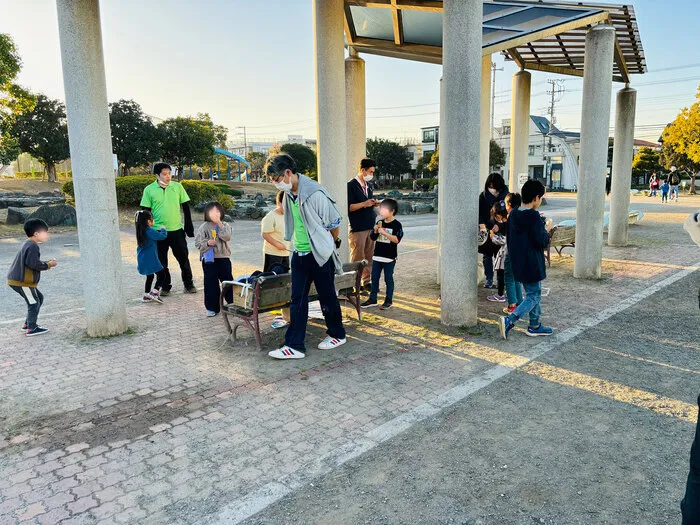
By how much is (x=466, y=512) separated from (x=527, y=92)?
39.2 ft

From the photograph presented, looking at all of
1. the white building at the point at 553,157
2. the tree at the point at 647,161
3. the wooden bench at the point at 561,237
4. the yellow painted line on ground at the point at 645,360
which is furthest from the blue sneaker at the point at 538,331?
the white building at the point at 553,157

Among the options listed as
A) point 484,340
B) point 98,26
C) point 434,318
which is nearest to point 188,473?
point 484,340

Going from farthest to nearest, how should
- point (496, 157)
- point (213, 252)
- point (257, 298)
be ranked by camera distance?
point (496, 157), point (213, 252), point (257, 298)

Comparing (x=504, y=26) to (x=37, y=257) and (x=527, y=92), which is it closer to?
(x=527, y=92)

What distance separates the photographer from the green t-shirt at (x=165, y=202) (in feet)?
24.5

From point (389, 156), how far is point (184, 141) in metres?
27.2

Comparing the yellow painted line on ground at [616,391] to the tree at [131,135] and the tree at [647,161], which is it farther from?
the tree at [647,161]

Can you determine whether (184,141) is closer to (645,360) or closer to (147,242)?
(147,242)

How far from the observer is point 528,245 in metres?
5.63

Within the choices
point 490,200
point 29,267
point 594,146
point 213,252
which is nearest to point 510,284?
point 490,200

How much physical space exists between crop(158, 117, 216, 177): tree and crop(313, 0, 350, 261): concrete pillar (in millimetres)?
37525

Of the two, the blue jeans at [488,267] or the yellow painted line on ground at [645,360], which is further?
the blue jeans at [488,267]

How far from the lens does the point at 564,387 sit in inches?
180

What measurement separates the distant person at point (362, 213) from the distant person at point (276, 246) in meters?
1.55
